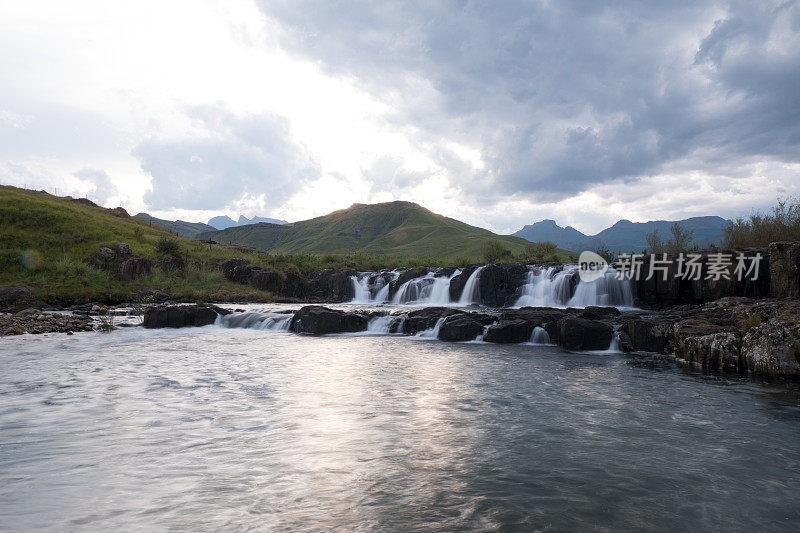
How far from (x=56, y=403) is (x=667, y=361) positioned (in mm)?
20166

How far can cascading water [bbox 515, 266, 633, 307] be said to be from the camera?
34.2 m

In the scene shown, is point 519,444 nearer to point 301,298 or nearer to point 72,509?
point 72,509

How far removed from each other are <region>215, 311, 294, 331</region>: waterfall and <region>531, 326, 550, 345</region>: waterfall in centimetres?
1522

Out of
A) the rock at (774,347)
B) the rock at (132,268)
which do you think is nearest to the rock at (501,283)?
the rock at (774,347)

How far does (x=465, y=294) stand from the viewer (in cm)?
4275

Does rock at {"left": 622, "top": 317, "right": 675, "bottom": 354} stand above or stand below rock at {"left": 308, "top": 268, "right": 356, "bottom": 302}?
below

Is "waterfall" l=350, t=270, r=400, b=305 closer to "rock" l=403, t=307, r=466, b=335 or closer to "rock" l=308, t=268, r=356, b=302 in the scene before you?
"rock" l=308, t=268, r=356, b=302

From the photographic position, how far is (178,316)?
2994 cm

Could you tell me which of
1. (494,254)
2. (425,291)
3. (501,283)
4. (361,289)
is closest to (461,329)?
(501,283)

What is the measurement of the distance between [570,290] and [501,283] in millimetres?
6506

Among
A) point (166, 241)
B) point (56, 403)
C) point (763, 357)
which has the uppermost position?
point (166, 241)

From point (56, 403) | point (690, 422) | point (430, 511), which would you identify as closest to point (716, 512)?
point (430, 511)

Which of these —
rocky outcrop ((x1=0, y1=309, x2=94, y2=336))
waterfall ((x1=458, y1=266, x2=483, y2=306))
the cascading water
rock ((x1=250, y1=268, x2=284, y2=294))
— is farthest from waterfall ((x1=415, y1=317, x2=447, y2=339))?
rock ((x1=250, y1=268, x2=284, y2=294))

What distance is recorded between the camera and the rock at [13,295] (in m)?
33.9
